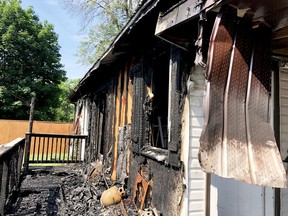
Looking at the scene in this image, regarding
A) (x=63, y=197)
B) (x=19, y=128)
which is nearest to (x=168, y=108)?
(x=63, y=197)

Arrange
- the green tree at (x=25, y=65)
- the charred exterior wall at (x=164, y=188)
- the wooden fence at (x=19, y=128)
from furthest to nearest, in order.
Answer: the green tree at (x=25, y=65), the wooden fence at (x=19, y=128), the charred exterior wall at (x=164, y=188)

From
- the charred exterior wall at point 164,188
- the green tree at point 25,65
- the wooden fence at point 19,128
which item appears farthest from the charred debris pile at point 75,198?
the green tree at point 25,65

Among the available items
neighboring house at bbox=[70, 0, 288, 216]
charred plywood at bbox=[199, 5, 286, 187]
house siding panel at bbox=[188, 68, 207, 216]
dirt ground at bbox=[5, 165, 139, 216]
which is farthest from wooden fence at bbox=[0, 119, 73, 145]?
charred plywood at bbox=[199, 5, 286, 187]

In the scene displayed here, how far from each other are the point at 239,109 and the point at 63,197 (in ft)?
14.5

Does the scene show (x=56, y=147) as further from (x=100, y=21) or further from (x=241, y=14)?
(x=100, y=21)

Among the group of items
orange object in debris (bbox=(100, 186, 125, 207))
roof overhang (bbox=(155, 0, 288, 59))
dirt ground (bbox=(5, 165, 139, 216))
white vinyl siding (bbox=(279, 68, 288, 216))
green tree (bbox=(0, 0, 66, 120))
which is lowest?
dirt ground (bbox=(5, 165, 139, 216))

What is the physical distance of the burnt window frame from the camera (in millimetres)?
2717

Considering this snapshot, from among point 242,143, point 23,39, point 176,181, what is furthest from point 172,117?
point 23,39

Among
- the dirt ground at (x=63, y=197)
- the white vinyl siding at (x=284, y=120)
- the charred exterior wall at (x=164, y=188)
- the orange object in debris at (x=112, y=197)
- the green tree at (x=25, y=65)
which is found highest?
the green tree at (x=25, y=65)

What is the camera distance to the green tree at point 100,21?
48.7 feet

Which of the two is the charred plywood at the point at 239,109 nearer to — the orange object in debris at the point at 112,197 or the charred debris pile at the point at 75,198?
the charred debris pile at the point at 75,198

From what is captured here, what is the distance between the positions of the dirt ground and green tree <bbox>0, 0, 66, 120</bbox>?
46.4ft

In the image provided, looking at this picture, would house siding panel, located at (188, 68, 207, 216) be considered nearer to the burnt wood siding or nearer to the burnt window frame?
the burnt window frame

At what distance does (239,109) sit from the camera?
4.54ft
